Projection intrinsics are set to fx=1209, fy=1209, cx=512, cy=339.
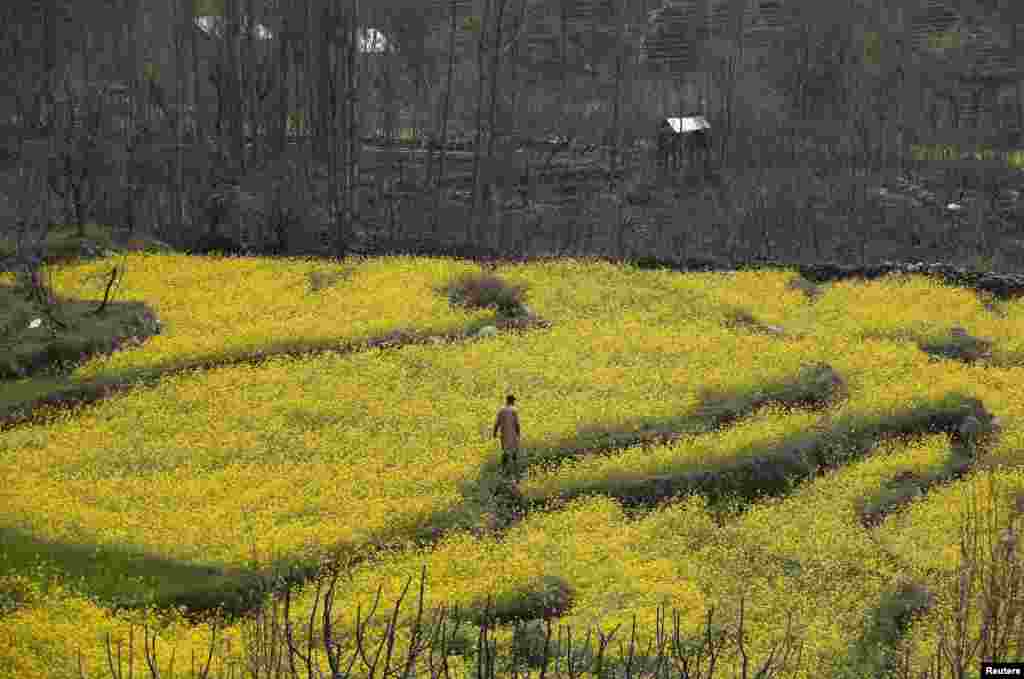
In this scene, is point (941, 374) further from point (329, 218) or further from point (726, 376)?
point (329, 218)

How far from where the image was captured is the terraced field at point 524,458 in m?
19.4

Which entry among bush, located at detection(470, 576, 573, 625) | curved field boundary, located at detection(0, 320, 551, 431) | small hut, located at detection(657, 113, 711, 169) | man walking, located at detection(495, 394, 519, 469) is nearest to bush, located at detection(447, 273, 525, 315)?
curved field boundary, located at detection(0, 320, 551, 431)

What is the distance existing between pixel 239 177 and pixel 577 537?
1367 inches

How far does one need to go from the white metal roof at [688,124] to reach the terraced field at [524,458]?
41495mm

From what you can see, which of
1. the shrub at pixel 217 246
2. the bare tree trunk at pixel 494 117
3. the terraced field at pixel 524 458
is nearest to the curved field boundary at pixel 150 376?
the terraced field at pixel 524 458

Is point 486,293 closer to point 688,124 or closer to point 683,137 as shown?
point 688,124

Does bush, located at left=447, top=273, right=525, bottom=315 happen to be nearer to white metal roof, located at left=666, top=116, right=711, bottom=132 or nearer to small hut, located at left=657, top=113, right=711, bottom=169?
small hut, located at left=657, top=113, right=711, bottom=169

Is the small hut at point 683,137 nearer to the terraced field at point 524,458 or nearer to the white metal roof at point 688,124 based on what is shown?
the white metal roof at point 688,124

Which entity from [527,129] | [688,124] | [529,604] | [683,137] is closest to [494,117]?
[688,124]

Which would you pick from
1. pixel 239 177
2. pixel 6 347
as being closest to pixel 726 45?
pixel 239 177

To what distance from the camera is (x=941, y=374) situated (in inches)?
1224

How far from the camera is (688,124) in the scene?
78562mm

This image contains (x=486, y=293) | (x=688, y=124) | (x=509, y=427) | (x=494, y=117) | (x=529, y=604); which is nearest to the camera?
(x=529, y=604)

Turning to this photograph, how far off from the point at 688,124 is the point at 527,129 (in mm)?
11134
